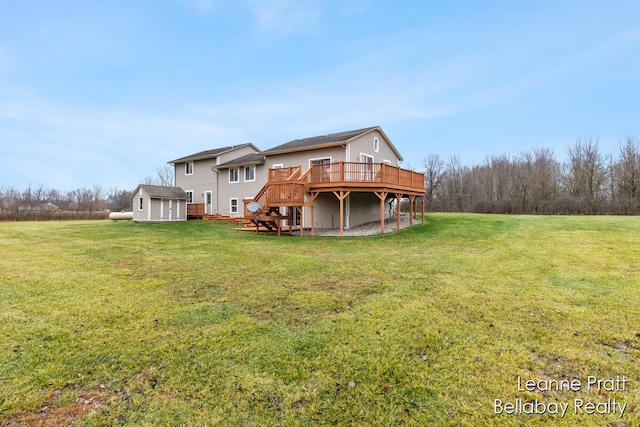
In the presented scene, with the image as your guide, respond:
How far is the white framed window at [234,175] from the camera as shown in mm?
21500

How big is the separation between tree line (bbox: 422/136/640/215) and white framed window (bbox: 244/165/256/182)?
26851 millimetres

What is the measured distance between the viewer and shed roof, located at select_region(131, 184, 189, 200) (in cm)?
2205

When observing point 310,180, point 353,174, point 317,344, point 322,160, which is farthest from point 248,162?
point 317,344

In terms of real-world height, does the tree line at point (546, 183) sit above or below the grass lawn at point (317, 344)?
above

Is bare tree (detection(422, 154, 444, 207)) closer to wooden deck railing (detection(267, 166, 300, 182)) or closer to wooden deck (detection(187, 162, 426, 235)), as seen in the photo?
wooden deck (detection(187, 162, 426, 235))

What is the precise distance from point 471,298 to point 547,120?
123 feet

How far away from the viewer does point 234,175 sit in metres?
21.8

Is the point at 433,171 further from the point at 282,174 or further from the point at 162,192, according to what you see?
the point at 162,192

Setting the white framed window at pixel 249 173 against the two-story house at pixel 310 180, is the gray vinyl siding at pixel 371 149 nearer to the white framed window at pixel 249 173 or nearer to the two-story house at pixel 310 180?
the two-story house at pixel 310 180

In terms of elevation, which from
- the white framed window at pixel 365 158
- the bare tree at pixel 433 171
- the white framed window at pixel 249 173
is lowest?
the white framed window at pixel 249 173

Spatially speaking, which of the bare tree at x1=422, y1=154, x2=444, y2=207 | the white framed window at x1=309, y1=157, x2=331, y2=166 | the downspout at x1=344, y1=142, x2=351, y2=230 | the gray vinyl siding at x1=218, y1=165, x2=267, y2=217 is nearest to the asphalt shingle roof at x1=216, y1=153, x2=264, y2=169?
the gray vinyl siding at x1=218, y1=165, x2=267, y2=217

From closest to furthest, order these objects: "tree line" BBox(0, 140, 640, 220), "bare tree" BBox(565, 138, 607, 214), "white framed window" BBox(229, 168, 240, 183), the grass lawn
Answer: the grass lawn → "white framed window" BBox(229, 168, 240, 183) → "tree line" BBox(0, 140, 640, 220) → "bare tree" BBox(565, 138, 607, 214)

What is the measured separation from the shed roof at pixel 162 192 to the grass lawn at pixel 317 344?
16031 mm

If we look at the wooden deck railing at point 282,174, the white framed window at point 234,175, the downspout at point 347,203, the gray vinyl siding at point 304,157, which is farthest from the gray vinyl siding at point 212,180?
the downspout at point 347,203
